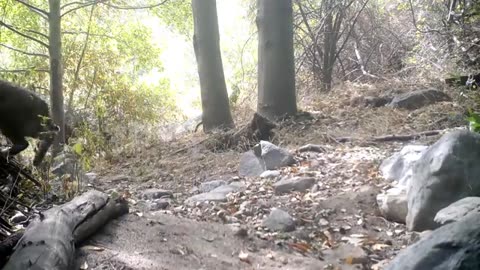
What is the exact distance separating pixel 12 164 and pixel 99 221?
2.87 feet

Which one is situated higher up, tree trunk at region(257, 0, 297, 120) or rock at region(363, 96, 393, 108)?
tree trunk at region(257, 0, 297, 120)

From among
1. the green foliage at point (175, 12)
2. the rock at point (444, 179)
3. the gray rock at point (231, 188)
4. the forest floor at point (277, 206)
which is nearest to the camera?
the forest floor at point (277, 206)

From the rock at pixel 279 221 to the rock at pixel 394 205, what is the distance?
76 centimetres

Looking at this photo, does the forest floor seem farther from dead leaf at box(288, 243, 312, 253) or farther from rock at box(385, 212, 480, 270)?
rock at box(385, 212, 480, 270)

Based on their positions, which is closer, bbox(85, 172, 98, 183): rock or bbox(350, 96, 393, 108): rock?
bbox(85, 172, 98, 183): rock

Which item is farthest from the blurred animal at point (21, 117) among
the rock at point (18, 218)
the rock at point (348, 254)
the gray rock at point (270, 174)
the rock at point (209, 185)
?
the rock at point (348, 254)

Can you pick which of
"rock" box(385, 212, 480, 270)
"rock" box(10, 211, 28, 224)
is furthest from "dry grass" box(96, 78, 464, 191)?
"rock" box(385, 212, 480, 270)

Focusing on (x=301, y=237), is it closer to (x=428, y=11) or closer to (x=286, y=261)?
(x=286, y=261)

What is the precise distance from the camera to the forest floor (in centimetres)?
341

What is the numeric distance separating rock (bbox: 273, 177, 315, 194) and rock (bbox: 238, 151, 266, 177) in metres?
0.66

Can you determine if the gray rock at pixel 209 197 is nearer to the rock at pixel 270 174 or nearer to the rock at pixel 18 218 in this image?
the rock at pixel 270 174

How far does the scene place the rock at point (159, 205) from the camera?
4.83 metres

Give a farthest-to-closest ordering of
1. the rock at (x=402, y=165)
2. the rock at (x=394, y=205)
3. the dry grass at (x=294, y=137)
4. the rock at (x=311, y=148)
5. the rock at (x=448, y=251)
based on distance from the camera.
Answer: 1. the dry grass at (x=294, y=137)
2. the rock at (x=311, y=148)
3. the rock at (x=402, y=165)
4. the rock at (x=394, y=205)
5. the rock at (x=448, y=251)

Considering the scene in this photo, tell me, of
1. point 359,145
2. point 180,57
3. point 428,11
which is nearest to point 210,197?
point 359,145
